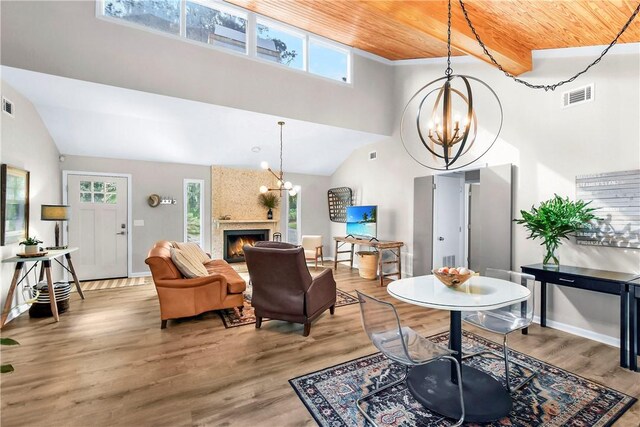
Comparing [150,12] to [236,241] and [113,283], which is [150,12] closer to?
[113,283]

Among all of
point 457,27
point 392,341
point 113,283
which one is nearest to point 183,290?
point 392,341

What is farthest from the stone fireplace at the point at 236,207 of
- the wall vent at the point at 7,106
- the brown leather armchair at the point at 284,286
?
the brown leather armchair at the point at 284,286

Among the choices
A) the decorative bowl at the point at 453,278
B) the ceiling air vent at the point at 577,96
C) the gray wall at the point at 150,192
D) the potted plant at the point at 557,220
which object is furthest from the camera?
the gray wall at the point at 150,192

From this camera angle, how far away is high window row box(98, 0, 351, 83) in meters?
3.86

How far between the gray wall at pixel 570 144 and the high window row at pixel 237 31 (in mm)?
2128

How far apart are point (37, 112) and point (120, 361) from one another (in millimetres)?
4015

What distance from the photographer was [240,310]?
13.1 ft

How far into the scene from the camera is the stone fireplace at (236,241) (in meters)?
7.03

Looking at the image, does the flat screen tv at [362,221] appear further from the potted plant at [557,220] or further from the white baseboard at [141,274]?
the white baseboard at [141,274]

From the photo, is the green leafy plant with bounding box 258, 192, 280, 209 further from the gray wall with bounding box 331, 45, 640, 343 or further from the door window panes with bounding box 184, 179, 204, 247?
the gray wall with bounding box 331, 45, 640, 343

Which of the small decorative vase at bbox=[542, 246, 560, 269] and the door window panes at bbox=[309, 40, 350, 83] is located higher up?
the door window panes at bbox=[309, 40, 350, 83]

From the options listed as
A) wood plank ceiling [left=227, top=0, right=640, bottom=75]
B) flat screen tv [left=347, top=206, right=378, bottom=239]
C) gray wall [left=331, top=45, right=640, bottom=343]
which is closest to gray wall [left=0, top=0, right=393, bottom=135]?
wood plank ceiling [left=227, top=0, right=640, bottom=75]

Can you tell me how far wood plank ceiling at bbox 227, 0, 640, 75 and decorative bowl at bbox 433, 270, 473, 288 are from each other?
2.43 meters

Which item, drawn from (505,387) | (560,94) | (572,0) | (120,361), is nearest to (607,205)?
(560,94)
